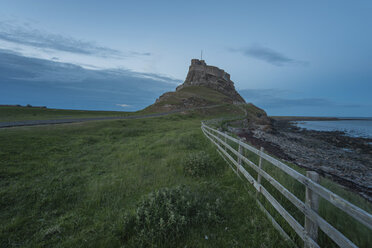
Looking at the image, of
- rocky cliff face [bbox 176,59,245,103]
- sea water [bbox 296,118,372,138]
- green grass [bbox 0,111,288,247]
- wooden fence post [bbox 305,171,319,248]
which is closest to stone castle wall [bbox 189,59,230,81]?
rocky cliff face [bbox 176,59,245,103]

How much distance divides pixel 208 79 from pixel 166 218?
430 feet

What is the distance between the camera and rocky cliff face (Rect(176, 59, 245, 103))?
402ft

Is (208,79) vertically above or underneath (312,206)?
above

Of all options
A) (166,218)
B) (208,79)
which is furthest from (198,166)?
(208,79)

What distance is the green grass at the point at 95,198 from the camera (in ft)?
12.3

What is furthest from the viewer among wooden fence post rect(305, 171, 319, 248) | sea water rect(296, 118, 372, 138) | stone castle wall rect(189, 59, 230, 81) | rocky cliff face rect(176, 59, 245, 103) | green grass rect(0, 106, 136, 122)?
stone castle wall rect(189, 59, 230, 81)

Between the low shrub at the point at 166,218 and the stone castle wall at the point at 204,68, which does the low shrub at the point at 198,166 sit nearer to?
the low shrub at the point at 166,218

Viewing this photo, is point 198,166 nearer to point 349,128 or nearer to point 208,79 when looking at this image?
point 349,128

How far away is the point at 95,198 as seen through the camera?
5.73m

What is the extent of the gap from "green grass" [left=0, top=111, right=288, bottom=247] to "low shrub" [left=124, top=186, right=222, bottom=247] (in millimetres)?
138

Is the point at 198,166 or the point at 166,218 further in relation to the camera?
the point at 198,166

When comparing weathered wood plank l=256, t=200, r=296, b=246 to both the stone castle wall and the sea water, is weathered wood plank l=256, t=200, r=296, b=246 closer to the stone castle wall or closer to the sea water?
the sea water

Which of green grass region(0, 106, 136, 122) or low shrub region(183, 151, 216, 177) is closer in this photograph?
low shrub region(183, 151, 216, 177)

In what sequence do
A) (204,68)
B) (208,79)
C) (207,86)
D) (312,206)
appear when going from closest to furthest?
1. (312,206)
2. (207,86)
3. (208,79)
4. (204,68)
